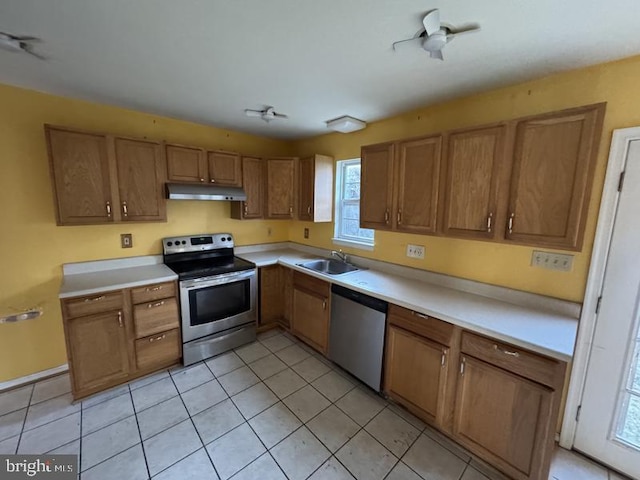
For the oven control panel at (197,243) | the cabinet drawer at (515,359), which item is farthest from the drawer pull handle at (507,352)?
the oven control panel at (197,243)

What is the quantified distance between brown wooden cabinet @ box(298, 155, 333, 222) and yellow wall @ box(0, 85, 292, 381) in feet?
5.08

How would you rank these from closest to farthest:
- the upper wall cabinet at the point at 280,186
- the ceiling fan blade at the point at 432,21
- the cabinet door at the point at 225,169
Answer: the ceiling fan blade at the point at 432,21
the cabinet door at the point at 225,169
the upper wall cabinet at the point at 280,186

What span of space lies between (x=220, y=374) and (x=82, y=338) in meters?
1.09

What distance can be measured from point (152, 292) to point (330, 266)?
5.85 feet

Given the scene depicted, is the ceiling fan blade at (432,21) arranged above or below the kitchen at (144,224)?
above

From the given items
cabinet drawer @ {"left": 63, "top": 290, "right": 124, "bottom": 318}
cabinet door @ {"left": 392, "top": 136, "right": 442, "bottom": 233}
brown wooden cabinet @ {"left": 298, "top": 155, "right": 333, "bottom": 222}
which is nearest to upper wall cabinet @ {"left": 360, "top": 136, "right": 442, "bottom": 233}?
cabinet door @ {"left": 392, "top": 136, "right": 442, "bottom": 233}

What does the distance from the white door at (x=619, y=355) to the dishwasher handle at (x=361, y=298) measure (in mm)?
1270

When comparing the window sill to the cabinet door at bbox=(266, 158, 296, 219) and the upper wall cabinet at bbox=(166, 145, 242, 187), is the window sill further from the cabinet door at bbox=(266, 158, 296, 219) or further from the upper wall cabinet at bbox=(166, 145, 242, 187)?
the upper wall cabinet at bbox=(166, 145, 242, 187)

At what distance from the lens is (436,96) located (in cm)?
199

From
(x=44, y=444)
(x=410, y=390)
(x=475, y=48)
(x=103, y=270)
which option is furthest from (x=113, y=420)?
(x=475, y=48)

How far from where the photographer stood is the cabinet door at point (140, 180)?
2.26 metres

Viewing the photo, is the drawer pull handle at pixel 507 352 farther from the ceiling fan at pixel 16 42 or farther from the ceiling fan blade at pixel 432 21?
the ceiling fan at pixel 16 42

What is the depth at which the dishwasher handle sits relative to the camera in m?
2.00

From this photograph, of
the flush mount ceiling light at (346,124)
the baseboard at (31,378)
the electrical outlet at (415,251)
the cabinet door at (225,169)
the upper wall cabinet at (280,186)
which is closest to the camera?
the baseboard at (31,378)
